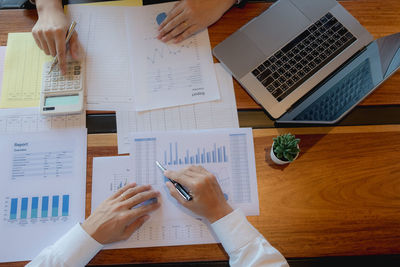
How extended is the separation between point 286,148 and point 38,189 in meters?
0.68

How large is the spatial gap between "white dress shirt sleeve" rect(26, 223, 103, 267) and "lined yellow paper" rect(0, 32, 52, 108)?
41 centimetres

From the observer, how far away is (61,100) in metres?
0.83

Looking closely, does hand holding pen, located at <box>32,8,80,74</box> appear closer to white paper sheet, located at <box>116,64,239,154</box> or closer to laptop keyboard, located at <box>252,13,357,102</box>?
white paper sheet, located at <box>116,64,239,154</box>

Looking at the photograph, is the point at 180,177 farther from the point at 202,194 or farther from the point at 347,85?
the point at 347,85

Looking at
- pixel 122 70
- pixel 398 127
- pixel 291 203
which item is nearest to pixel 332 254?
pixel 291 203

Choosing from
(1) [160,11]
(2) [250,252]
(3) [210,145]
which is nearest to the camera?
(2) [250,252]

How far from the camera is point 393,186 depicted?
0.80 metres

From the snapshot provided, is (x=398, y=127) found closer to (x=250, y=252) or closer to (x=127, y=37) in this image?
(x=250, y=252)

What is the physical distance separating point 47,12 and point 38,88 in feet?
0.78

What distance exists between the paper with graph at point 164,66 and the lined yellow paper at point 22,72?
0.94ft

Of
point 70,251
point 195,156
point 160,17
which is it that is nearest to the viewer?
point 70,251

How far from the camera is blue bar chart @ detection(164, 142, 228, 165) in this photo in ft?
2.66

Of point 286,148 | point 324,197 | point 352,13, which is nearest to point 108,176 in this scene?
point 286,148

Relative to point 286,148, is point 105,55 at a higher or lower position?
higher
